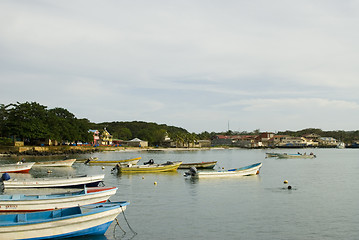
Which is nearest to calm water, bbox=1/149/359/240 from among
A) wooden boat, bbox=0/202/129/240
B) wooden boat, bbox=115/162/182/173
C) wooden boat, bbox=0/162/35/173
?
wooden boat, bbox=0/202/129/240

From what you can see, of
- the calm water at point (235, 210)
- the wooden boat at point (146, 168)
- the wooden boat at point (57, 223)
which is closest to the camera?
the wooden boat at point (57, 223)

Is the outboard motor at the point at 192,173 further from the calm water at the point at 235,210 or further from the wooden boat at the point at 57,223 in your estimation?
the wooden boat at the point at 57,223

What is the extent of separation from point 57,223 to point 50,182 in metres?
16.5

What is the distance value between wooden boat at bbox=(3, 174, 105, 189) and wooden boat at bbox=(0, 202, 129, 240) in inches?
599

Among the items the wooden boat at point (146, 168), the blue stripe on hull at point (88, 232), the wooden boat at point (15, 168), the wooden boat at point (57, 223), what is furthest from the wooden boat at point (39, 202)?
the wooden boat at point (146, 168)

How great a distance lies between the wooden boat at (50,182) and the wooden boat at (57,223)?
15203 millimetres

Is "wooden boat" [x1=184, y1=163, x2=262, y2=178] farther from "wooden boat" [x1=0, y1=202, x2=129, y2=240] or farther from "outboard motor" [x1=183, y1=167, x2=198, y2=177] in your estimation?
"wooden boat" [x1=0, y1=202, x2=129, y2=240]

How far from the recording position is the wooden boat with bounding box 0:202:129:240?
1628 centimetres

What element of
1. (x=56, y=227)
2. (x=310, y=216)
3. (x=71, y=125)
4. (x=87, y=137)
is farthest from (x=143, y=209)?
(x=87, y=137)

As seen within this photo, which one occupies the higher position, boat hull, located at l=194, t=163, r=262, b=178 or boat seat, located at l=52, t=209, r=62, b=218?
boat seat, located at l=52, t=209, r=62, b=218

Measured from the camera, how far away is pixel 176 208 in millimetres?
27172

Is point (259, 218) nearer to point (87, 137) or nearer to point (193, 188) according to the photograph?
point (193, 188)

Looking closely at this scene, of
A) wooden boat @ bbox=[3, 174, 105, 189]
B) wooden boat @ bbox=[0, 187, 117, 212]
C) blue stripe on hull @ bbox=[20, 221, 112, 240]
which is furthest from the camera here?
wooden boat @ bbox=[3, 174, 105, 189]

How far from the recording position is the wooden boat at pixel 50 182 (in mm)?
31281
